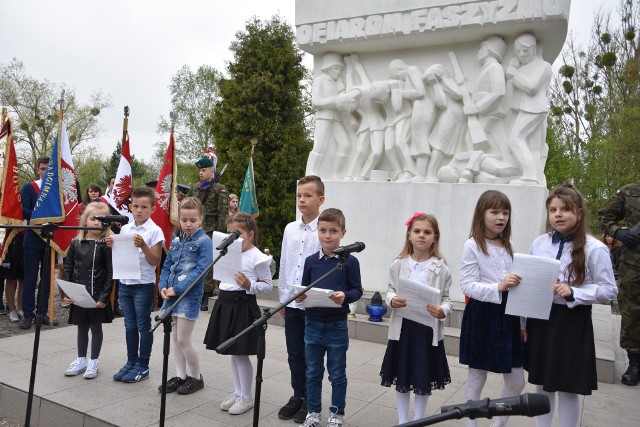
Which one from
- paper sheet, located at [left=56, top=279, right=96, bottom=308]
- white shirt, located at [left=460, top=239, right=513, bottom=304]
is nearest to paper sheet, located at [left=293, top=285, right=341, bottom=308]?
white shirt, located at [left=460, top=239, right=513, bottom=304]

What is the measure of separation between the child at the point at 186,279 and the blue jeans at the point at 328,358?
3.35 ft

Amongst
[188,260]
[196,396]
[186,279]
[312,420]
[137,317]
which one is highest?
[188,260]

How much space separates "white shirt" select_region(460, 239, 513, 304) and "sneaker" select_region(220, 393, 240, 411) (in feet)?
5.88

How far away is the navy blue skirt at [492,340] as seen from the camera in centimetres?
283

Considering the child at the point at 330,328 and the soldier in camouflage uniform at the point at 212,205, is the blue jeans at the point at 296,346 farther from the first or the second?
the soldier in camouflage uniform at the point at 212,205

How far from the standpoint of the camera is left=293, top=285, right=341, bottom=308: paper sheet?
Answer: 9.20 ft

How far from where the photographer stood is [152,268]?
13.1 feet

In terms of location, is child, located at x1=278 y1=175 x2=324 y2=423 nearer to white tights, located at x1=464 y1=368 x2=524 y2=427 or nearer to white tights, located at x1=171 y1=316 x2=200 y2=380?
white tights, located at x1=171 y1=316 x2=200 y2=380

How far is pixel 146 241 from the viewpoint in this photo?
13.1ft

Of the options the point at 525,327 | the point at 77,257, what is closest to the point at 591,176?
the point at 525,327

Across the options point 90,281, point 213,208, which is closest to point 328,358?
point 90,281

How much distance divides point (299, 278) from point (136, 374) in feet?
5.49

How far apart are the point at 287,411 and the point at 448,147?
407cm

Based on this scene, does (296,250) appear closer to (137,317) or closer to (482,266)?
(482,266)
